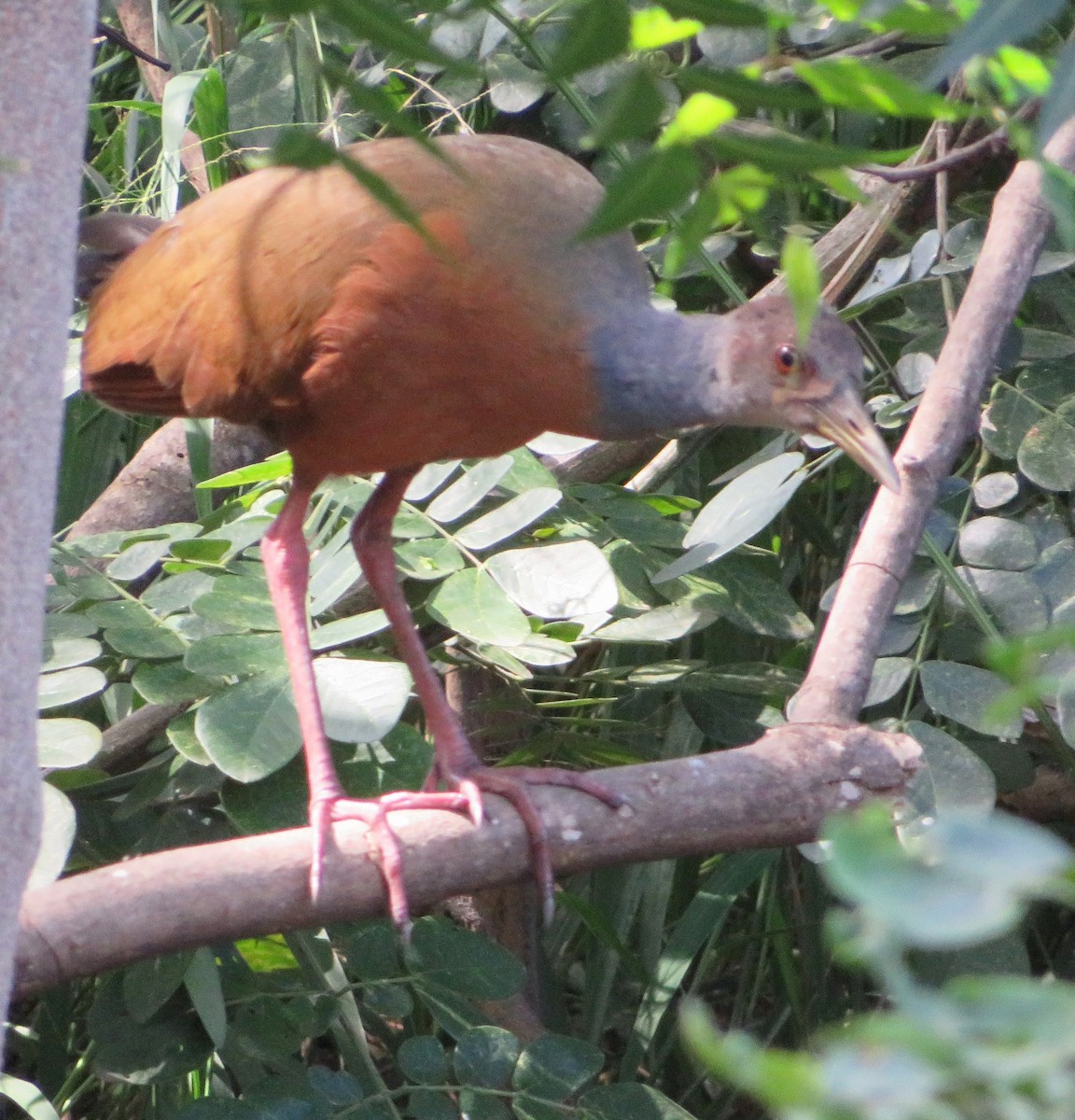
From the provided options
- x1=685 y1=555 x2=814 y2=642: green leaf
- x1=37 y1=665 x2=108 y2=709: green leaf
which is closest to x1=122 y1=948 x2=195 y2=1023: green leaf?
x1=37 y1=665 x2=108 y2=709: green leaf

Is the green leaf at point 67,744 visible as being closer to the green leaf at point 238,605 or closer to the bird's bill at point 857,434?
the green leaf at point 238,605

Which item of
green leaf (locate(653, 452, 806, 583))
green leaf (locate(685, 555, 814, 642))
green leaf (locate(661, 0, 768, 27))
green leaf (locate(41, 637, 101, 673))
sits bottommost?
green leaf (locate(685, 555, 814, 642))

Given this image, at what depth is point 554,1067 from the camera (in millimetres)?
2221

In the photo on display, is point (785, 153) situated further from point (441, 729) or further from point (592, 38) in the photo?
point (441, 729)

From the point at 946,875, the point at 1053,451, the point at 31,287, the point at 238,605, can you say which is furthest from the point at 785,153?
the point at 1053,451

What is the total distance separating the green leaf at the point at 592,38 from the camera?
0.68 meters

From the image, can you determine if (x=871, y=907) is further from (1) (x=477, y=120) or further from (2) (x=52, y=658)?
(1) (x=477, y=120)

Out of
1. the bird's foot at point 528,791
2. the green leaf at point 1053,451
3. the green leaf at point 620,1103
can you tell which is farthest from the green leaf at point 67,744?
the green leaf at point 1053,451

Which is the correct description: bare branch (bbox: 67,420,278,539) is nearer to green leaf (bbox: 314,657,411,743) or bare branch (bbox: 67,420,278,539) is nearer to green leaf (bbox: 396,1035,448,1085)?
green leaf (bbox: 314,657,411,743)

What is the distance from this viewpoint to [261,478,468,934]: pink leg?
1924 mm

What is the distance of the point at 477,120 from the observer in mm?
3643

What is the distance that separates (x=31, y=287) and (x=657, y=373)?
1.44 m

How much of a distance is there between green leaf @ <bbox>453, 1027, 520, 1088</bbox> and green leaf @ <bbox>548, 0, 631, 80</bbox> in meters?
1.86

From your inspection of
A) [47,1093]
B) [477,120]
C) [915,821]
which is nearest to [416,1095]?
[915,821]
